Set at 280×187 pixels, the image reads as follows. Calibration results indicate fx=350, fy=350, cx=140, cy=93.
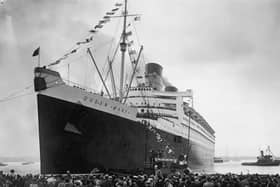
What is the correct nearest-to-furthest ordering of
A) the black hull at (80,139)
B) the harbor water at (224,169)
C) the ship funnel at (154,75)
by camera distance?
1. the black hull at (80,139)
2. the ship funnel at (154,75)
3. the harbor water at (224,169)

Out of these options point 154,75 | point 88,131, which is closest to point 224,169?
point 154,75

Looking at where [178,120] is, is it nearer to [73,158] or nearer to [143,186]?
[73,158]

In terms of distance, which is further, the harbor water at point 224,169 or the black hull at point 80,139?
the harbor water at point 224,169

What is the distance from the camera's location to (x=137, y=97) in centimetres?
3559

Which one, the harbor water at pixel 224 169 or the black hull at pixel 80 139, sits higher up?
the black hull at pixel 80 139

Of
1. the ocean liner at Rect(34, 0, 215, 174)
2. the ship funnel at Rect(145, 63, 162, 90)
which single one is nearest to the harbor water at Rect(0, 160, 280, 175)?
the ship funnel at Rect(145, 63, 162, 90)

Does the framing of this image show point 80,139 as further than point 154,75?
No

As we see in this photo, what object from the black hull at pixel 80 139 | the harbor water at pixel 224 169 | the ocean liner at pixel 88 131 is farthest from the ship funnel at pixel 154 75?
the harbor water at pixel 224 169

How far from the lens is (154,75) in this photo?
41781 millimetres

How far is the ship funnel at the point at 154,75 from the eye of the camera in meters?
41.2

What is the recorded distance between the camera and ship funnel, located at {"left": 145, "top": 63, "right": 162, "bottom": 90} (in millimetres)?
41153

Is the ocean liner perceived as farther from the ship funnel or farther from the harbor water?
the harbor water

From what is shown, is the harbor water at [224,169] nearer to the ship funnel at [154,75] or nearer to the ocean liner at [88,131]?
the ship funnel at [154,75]

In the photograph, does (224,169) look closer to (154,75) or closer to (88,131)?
(154,75)
